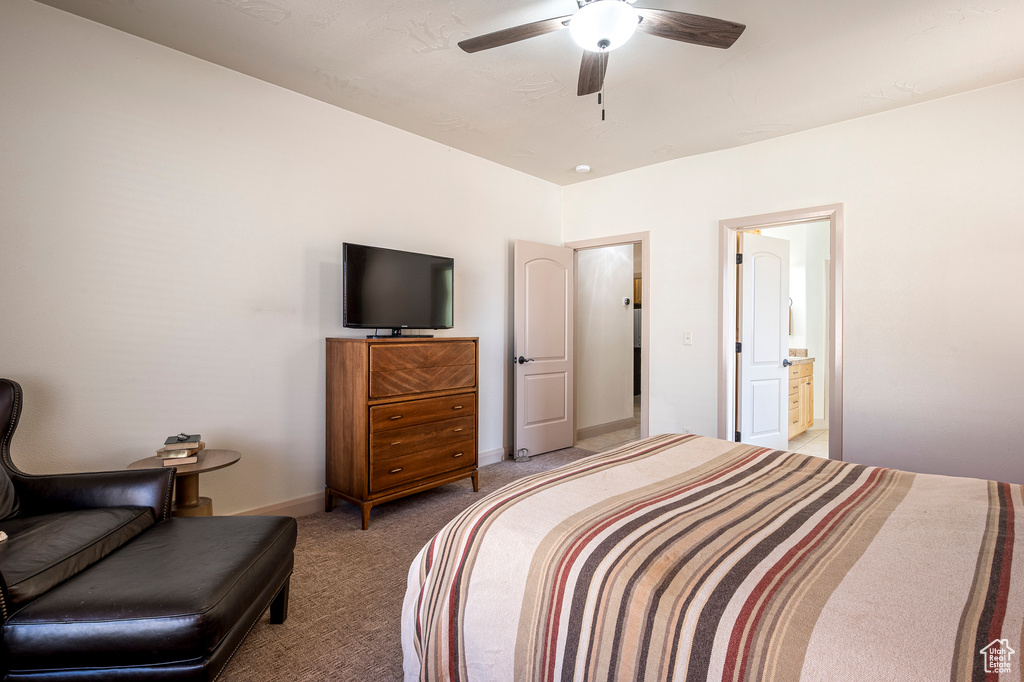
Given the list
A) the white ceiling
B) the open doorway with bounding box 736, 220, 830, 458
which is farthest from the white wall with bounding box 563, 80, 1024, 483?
the open doorway with bounding box 736, 220, 830, 458

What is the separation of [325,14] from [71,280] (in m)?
1.78

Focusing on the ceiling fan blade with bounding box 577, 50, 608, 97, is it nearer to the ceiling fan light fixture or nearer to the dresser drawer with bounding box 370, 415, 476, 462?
the ceiling fan light fixture

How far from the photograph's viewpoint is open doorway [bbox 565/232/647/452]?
17.8 ft

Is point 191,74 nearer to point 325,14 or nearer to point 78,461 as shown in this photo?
point 325,14

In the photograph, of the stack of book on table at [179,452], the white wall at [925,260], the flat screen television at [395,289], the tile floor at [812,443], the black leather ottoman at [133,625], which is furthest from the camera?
the tile floor at [812,443]

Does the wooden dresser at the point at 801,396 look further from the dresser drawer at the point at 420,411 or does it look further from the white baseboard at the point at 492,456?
the dresser drawer at the point at 420,411

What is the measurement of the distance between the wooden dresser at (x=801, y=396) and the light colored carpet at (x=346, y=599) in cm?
A: 358

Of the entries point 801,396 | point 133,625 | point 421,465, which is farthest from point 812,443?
point 133,625

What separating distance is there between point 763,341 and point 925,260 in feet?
4.21

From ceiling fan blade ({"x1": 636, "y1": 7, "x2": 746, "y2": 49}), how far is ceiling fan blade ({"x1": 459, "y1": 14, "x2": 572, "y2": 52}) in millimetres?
337

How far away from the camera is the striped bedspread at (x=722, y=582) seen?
83cm

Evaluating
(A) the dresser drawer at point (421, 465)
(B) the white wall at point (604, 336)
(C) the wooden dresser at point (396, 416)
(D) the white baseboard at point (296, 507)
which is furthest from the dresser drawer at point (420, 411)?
(B) the white wall at point (604, 336)

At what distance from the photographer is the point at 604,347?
18.9ft

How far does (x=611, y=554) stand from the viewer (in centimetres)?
112
